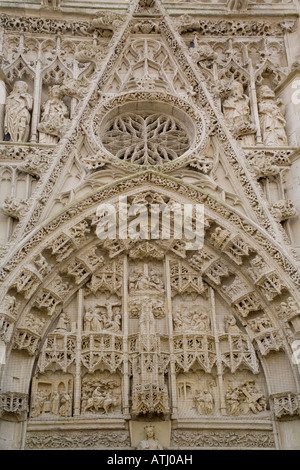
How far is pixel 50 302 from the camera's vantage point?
11.8 metres

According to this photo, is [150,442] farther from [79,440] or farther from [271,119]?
[271,119]

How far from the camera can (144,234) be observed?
499 inches

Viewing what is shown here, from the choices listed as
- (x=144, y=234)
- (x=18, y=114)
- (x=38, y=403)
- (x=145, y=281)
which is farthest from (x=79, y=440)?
(x=18, y=114)

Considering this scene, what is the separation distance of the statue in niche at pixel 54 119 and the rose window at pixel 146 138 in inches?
36.2

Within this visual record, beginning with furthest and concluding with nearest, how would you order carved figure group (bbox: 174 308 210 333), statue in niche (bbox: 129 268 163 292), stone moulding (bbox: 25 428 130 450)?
statue in niche (bbox: 129 268 163 292) < carved figure group (bbox: 174 308 210 333) < stone moulding (bbox: 25 428 130 450)

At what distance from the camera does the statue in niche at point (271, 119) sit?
1385cm

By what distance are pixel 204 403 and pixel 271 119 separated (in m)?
6.17

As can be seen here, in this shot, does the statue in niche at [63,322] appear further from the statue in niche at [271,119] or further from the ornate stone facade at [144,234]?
the statue in niche at [271,119]

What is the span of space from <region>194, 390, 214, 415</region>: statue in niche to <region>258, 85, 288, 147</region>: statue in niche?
5280mm

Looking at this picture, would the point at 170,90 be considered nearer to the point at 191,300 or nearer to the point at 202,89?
the point at 202,89

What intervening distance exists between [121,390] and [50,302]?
1957mm

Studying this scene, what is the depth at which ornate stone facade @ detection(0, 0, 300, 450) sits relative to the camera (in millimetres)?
11070

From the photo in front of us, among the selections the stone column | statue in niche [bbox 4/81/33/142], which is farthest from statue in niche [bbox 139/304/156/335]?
the stone column

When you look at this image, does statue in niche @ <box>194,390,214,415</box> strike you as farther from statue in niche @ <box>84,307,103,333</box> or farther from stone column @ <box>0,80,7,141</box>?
stone column @ <box>0,80,7,141</box>
